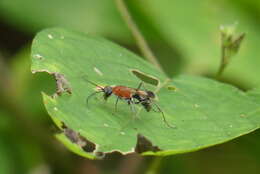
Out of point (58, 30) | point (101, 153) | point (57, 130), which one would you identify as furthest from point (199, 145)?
point (58, 30)

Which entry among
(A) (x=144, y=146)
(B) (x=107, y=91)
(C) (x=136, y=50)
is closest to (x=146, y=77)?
(B) (x=107, y=91)

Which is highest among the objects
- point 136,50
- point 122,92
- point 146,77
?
point 122,92

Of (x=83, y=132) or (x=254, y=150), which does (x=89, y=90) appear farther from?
(x=254, y=150)

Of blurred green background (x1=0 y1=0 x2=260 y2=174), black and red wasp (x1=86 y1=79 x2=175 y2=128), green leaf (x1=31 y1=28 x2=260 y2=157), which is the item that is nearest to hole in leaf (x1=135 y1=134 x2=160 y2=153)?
green leaf (x1=31 y1=28 x2=260 y2=157)

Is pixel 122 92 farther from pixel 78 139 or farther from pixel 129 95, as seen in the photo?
pixel 78 139

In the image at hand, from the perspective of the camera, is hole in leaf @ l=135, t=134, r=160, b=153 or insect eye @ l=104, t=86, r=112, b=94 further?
insect eye @ l=104, t=86, r=112, b=94

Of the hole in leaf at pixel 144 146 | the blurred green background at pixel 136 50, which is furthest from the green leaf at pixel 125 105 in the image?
the blurred green background at pixel 136 50

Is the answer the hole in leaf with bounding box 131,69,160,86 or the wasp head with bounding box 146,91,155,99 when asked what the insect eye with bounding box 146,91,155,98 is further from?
the hole in leaf with bounding box 131,69,160,86
